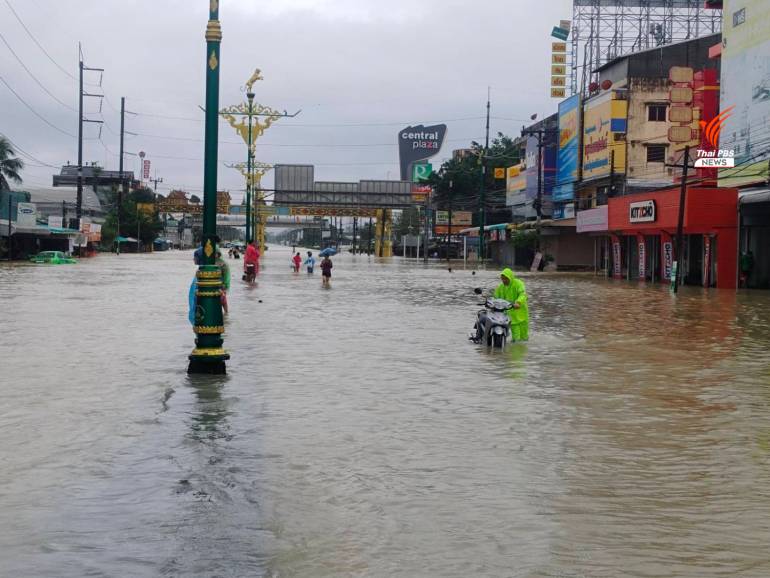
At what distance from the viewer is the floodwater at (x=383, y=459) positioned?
5699mm

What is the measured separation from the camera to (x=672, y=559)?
5625 millimetres

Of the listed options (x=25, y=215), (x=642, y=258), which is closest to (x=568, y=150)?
(x=642, y=258)

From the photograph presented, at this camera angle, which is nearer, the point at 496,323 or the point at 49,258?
the point at 496,323

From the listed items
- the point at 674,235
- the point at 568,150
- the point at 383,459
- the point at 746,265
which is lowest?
the point at 383,459

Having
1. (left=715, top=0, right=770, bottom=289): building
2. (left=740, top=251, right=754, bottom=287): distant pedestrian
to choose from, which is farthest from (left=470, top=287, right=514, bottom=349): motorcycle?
(left=740, top=251, right=754, bottom=287): distant pedestrian

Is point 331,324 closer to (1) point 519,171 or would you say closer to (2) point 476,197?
(1) point 519,171

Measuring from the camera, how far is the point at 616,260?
57406mm

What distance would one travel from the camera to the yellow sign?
3634 inches

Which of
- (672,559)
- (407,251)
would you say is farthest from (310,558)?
(407,251)

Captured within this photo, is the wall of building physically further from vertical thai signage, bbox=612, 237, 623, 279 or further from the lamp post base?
the lamp post base

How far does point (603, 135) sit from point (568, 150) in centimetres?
878

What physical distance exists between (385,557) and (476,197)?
116460mm

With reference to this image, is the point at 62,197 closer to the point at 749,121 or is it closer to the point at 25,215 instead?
the point at 25,215

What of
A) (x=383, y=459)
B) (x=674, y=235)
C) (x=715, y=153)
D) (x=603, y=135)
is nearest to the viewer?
(x=383, y=459)
